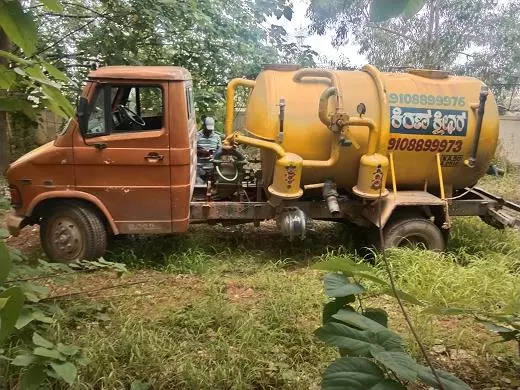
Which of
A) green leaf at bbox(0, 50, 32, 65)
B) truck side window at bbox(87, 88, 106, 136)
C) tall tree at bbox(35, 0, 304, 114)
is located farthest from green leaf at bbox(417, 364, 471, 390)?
tall tree at bbox(35, 0, 304, 114)

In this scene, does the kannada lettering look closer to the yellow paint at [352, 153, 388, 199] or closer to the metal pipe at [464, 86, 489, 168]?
the metal pipe at [464, 86, 489, 168]

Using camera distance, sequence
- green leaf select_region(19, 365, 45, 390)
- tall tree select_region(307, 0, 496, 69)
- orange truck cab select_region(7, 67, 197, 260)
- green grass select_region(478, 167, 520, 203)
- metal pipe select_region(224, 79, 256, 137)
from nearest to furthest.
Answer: green leaf select_region(19, 365, 45, 390) < orange truck cab select_region(7, 67, 197, 260) < metal pipe select_region(224, 79, 256, 137) < green grass select_region(478, 167, 520, 203) < tall tree select_region(307, 0, 496, 69)

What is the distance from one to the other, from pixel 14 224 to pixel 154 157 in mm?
1441

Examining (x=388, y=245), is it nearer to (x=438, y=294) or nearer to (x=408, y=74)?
(x=438, y=294)

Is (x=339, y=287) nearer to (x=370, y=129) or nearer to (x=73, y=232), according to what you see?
(x=370, y=129)

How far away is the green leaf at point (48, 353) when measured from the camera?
1.65 m

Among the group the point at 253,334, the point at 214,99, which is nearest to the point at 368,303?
the point at 253,334

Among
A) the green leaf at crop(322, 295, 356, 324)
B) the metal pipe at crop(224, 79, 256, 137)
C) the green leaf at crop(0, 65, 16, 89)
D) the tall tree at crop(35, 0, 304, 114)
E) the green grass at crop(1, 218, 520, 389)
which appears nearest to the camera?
the green leaf at crop(322, 295, 356, 324)

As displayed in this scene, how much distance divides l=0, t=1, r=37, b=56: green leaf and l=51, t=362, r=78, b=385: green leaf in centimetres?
114

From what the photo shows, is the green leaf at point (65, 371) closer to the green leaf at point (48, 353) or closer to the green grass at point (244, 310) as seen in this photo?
the green leaf at point (48, 353)

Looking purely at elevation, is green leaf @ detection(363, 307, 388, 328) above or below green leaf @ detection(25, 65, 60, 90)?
below

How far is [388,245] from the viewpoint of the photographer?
4.54 meters

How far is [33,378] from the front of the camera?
1.62 m

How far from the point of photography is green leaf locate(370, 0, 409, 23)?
35.0 inches
